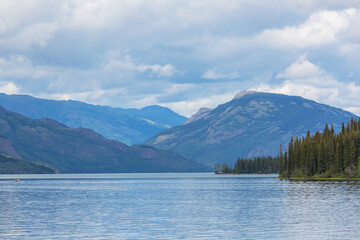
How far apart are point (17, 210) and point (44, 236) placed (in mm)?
40563

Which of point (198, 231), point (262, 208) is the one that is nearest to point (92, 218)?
point (198, 231)

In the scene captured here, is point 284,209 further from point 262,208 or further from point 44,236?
point 44,236

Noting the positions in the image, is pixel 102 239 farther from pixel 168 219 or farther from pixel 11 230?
pixel 168 219

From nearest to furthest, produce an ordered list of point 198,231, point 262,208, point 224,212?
point 198,231 < point 224,212 < point 262,208

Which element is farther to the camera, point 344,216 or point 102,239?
point 344,216

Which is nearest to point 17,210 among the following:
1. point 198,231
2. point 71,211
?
point 71,211

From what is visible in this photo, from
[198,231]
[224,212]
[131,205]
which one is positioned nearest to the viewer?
[198,231]

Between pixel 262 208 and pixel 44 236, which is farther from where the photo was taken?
pixel 262 208

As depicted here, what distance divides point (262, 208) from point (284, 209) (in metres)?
5.09

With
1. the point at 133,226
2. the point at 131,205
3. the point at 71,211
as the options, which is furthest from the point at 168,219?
the point at 131,205

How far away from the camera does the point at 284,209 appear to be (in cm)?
10600

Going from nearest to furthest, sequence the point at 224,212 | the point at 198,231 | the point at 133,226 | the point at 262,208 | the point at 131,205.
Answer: the point at 198,231, the point at 133,226, the point at 224,212, the point at 262,208, the point at 131,205

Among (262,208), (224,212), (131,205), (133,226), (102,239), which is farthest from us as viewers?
(131,205)

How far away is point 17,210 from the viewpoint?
11025 centimetres
